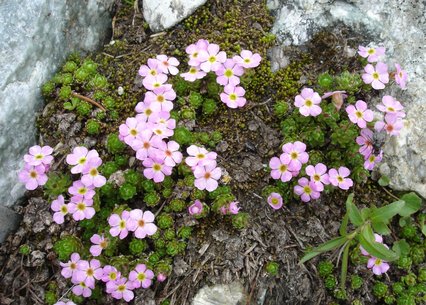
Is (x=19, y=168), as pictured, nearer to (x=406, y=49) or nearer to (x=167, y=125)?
(x=167, y=125)

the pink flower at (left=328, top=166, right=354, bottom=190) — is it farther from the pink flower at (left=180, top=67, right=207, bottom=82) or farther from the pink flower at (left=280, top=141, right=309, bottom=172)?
the pink flower at (left=180, top=67, right=207, bottom=82)

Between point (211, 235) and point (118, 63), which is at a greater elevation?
point (118, 63)

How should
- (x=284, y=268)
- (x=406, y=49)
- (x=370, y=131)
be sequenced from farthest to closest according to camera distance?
(x=406, y=49) → (x=370, y=131) → (x=284, y=268)

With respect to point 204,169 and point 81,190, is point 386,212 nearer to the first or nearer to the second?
point 204,169

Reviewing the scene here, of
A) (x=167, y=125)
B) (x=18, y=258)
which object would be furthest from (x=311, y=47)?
(x=18, y=258)

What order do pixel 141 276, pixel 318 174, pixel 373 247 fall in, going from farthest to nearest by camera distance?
pixel 318 174, pixel 141 276, pixel 373 247

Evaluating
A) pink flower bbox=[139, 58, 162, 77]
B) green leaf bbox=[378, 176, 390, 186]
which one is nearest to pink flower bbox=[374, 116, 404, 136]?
green leaf bbox=[378, 176, 390, 186]

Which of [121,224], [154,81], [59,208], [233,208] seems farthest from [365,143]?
[59,208]
